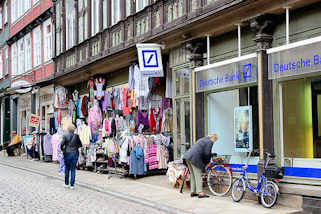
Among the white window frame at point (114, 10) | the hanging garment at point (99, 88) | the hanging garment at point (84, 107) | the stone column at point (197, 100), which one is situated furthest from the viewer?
the hanging garment at point (84, 107)

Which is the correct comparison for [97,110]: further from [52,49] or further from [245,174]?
[245,174]

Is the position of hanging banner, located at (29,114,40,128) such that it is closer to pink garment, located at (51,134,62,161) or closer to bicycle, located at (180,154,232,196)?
pink garment, located at (51,134,62,161)

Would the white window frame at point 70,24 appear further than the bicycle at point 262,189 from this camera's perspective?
Yes

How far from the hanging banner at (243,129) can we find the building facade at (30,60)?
1544 centimetres

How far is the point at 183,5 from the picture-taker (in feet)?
46.1

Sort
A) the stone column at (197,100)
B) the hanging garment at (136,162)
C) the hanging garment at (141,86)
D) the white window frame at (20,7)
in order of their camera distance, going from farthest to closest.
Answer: the white window frame at (20,7) → the hanging garment at (141,86) → the hanging garment at (136,162) → the stone column at (197,100)

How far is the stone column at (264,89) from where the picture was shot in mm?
10773

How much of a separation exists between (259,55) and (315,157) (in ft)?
8.33

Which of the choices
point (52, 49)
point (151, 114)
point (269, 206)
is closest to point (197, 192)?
point (269, 206)

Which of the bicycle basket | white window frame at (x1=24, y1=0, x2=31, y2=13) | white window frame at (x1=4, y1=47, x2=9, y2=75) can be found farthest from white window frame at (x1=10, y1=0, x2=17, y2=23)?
the bicycle basket

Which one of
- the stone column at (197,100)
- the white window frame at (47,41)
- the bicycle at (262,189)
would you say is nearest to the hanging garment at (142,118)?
the stone column at (197,100)

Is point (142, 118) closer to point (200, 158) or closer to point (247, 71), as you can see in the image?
point (200, 158)

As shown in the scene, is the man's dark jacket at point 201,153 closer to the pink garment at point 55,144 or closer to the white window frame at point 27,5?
the pink garment at point 55,144

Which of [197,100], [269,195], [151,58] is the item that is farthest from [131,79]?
[269,195]
